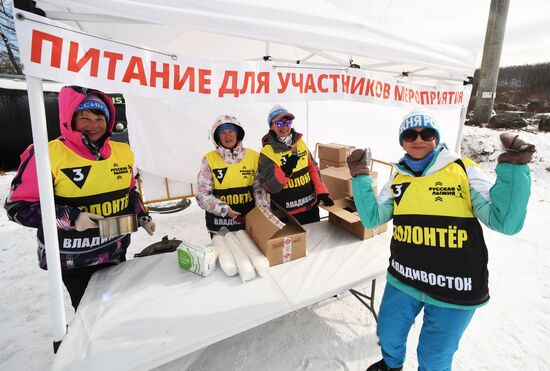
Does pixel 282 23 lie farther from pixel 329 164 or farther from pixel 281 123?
pixel 329 164

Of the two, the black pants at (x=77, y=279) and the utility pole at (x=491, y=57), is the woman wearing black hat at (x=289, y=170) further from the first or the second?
the utility pole at (x=491, y=57)

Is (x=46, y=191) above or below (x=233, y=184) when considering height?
above

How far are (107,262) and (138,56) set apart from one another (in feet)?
4.64

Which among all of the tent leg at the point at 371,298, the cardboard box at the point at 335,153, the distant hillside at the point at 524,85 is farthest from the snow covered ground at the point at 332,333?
the distant hillside at the point at 524,85

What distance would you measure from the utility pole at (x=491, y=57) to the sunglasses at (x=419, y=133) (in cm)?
1215

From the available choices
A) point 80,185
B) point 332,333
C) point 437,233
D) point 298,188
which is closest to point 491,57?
point 298,188

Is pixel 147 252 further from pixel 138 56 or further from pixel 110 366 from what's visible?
pixel 138 56

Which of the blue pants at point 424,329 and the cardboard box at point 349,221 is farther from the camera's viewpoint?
the cardboard box at point 349,221

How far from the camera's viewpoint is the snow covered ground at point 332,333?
2.14 m

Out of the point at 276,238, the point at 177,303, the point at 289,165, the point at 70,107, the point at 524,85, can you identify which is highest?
the point at 524,85

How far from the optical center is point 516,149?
3.90 ft

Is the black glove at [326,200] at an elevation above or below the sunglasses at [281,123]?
below

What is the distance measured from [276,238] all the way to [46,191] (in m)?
1.38

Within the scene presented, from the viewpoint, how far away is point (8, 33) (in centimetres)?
1062
